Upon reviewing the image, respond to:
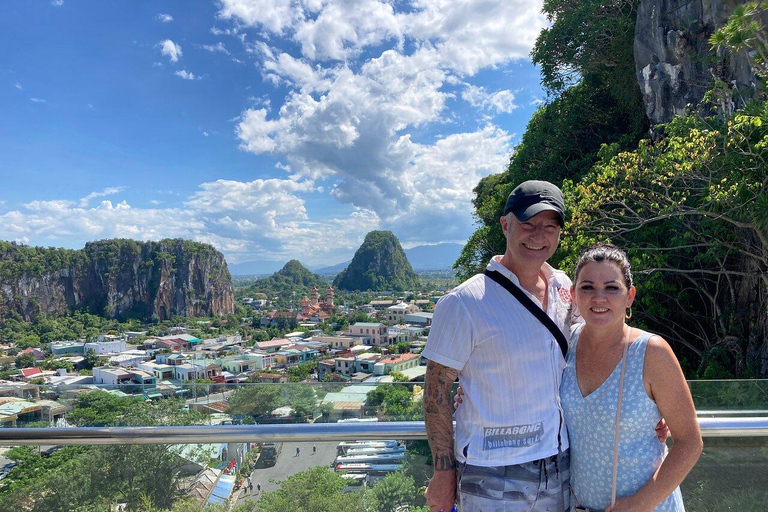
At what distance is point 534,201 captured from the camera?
1.18m

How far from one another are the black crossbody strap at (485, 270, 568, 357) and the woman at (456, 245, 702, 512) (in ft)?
0.22

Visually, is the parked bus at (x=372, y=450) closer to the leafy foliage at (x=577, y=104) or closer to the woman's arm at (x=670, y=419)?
the woman's arm at (x=670, y=419)

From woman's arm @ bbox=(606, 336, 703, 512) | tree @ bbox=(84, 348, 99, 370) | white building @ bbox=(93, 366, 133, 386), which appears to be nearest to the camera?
woman's arm @ bbox=(606, 336, 703, 512)

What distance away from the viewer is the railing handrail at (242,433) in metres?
1.54

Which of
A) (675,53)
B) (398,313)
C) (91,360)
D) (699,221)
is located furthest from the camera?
(398,313)

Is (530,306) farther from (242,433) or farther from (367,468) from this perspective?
(242,433)

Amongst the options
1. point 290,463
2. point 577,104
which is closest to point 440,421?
point 290,463

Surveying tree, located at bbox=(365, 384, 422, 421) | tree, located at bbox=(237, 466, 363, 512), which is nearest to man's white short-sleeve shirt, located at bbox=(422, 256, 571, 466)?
tree, located at bbox=(365, 384, 422, 421)

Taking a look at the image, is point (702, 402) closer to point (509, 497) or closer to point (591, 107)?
point (509, 497)

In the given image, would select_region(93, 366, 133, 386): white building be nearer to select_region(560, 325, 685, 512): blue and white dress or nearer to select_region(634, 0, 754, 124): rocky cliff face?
select_region(634, 0, 754, 124): rocky cliff face

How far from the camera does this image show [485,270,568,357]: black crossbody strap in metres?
1.15

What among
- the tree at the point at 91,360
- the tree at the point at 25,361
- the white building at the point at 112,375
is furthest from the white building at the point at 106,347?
the white building at the point at 112,375

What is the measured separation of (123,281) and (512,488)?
80899 millimetres

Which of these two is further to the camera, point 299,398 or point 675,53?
point 675,53
